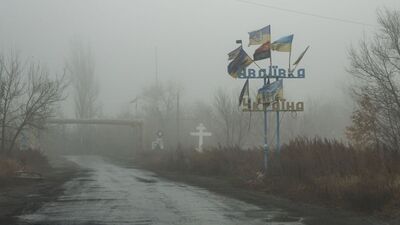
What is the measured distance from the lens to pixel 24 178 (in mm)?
24859

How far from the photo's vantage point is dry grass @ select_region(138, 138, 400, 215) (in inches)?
520

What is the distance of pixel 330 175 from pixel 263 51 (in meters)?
8.10

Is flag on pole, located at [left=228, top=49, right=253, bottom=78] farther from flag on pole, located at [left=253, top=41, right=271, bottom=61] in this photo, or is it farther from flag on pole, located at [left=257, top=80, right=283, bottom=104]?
flag on pole, located at [left=257, top=80, right=283, bottom=104]

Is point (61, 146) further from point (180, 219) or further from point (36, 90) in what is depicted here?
point (180, 219)

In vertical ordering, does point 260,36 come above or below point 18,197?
above

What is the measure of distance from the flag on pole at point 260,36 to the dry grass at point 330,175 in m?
4.53

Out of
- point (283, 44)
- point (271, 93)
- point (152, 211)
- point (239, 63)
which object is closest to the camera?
point (152, 211)

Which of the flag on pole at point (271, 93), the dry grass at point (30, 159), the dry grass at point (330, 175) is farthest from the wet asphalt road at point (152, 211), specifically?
the dry grass at point (30, 159)

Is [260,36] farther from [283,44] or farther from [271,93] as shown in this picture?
[271,93]

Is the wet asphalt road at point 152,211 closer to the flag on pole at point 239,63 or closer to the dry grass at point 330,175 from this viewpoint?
the dry grass at point 330,175

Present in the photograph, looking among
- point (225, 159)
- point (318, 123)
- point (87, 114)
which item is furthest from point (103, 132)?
point (225, 159)

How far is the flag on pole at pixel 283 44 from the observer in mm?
23547

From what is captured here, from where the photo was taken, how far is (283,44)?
2366cm

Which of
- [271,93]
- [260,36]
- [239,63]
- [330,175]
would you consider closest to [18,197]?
[330,175]
